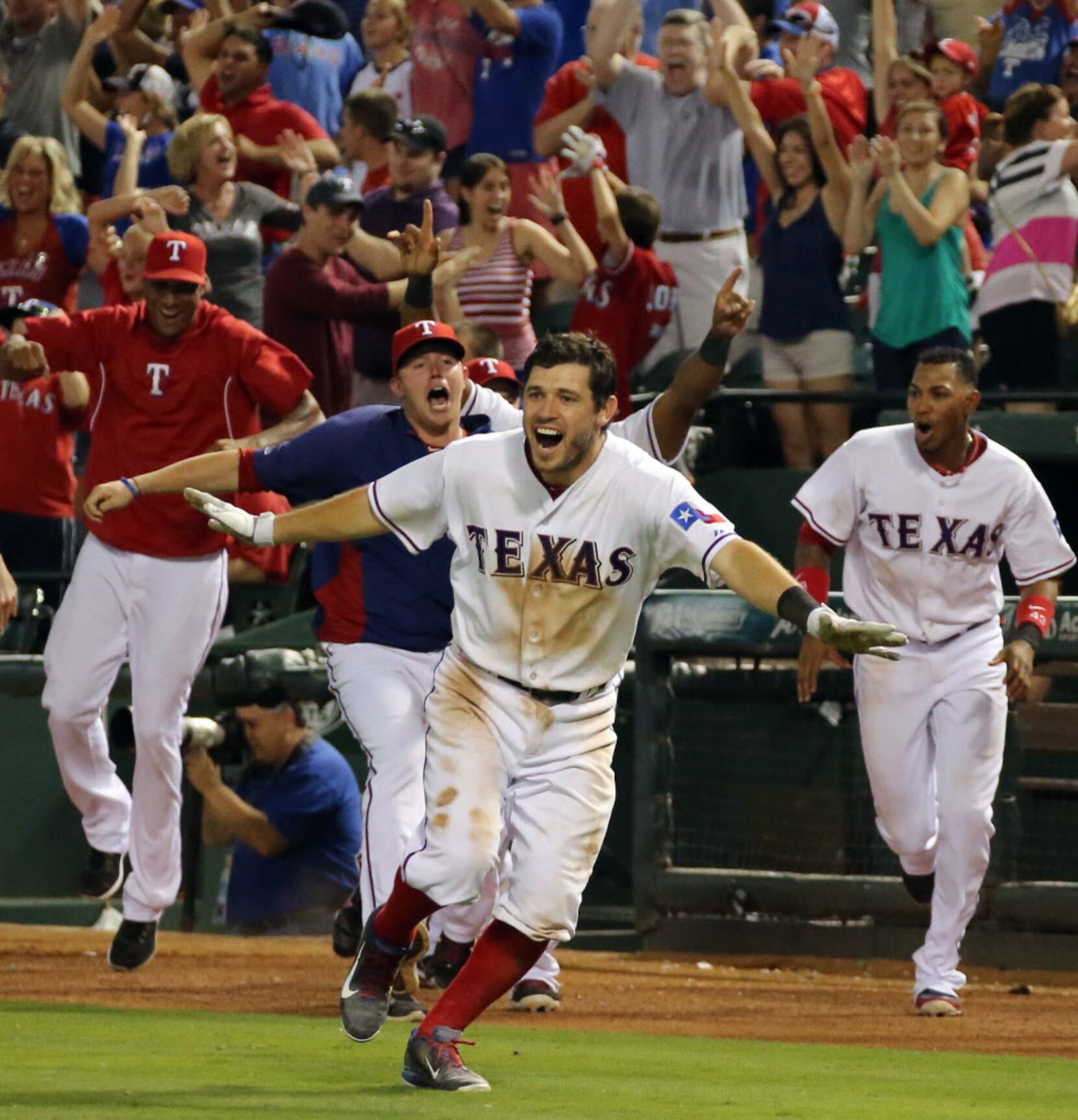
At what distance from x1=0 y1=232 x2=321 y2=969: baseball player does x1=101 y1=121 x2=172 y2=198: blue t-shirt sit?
4285 mm

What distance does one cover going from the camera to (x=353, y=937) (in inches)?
302

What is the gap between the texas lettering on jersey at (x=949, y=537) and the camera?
790 centimetres

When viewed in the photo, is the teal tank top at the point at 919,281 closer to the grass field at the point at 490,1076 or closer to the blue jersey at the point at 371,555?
the blue jersey at the point at 371,555

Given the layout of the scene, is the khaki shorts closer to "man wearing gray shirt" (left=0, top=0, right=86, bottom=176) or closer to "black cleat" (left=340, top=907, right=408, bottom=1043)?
"man wearing gray shirt" (left=0, top=0, right=86, bottom=176)

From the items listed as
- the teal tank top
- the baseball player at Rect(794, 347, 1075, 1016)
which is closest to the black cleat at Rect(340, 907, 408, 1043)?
the baseball player at Rect(794, 347, 1075, 1016)

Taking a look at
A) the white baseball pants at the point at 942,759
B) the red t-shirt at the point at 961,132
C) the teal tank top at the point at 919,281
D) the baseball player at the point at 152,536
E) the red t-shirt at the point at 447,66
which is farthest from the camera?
the red t-shirt at the point at 447,66

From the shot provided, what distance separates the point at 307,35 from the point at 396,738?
7415 mm

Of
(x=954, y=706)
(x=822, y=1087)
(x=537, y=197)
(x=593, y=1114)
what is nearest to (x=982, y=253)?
(x=537, y=197)

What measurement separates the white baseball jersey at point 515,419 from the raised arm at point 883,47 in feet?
15.1

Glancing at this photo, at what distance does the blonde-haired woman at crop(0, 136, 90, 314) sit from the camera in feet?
35.9

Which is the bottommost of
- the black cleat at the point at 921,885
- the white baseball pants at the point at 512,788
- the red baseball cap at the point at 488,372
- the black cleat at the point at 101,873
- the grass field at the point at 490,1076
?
the black cleat at the point at 101,873

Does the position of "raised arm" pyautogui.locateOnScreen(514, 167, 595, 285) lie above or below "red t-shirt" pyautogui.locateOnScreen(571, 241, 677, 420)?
above

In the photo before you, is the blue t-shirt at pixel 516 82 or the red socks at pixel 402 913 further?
the blue t-shirt at pixel 516 82

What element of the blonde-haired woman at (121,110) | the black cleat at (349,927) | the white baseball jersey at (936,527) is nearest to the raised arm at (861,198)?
the white baseball jersey at (936,527)
